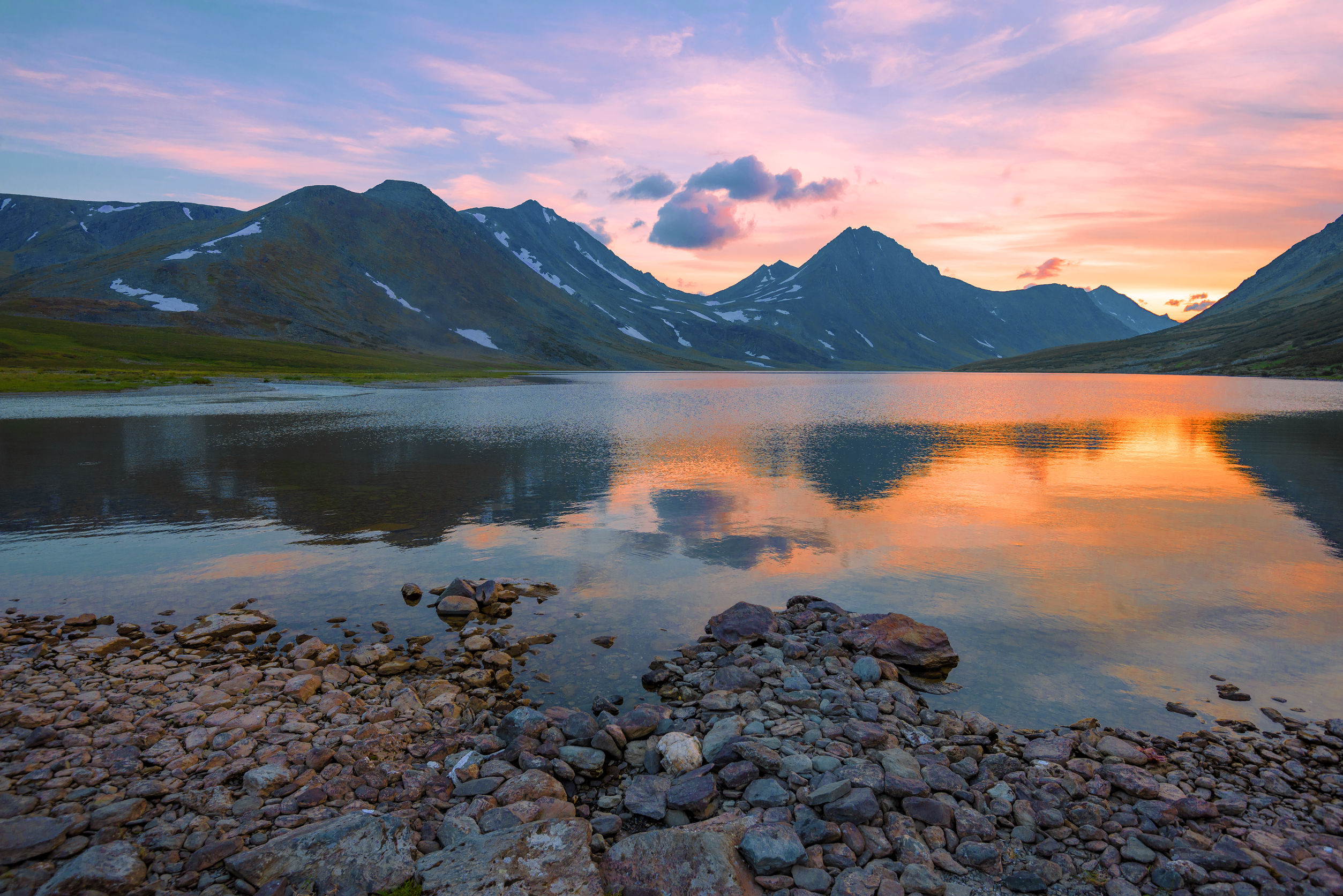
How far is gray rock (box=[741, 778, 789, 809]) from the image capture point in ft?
31.7

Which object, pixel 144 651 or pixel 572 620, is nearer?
pixel 144 651

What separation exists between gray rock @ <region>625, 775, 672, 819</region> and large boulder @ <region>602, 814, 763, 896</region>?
91 cm

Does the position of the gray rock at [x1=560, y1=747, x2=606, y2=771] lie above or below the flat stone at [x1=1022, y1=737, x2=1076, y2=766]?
below

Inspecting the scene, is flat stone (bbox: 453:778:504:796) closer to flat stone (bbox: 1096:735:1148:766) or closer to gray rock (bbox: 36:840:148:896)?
gray rock (bbox: 36:840:148:896)

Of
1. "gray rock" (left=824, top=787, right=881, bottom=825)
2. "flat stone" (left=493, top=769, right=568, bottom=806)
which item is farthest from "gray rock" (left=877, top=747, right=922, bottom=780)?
"flat stone" (left=493, top=769, right=568, bottom=806)

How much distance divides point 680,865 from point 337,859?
4.19 m

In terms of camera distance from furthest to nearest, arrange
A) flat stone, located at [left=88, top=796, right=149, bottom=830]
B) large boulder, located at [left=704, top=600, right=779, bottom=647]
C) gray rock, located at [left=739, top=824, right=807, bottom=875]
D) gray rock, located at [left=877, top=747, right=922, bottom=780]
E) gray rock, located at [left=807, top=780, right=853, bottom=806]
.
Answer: large boulder, located at [left=704, top=600, right=779, bottom=647] < gray rock, located at [left=877, top=747, right=922, bottom=780] < gray rock, located at [left=807, top=780, right=853, bottom=806] < flat stone, located at [left=88, top=796, right=149, bottom=830] < gray rock, located at [left=739, top=824, right=807, bottom=875]

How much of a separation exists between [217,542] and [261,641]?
11.1m

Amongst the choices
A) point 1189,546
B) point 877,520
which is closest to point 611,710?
point 877,520

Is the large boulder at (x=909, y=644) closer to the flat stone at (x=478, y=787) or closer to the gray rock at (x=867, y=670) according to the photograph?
the gray rock at (x=867, y=670)

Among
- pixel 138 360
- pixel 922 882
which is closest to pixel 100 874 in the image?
pixel 922 882

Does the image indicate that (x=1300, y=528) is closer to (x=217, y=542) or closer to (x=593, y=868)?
(x=593, y=868)

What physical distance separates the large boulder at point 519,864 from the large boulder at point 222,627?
10.3 m

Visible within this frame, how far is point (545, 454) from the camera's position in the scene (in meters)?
46.9
